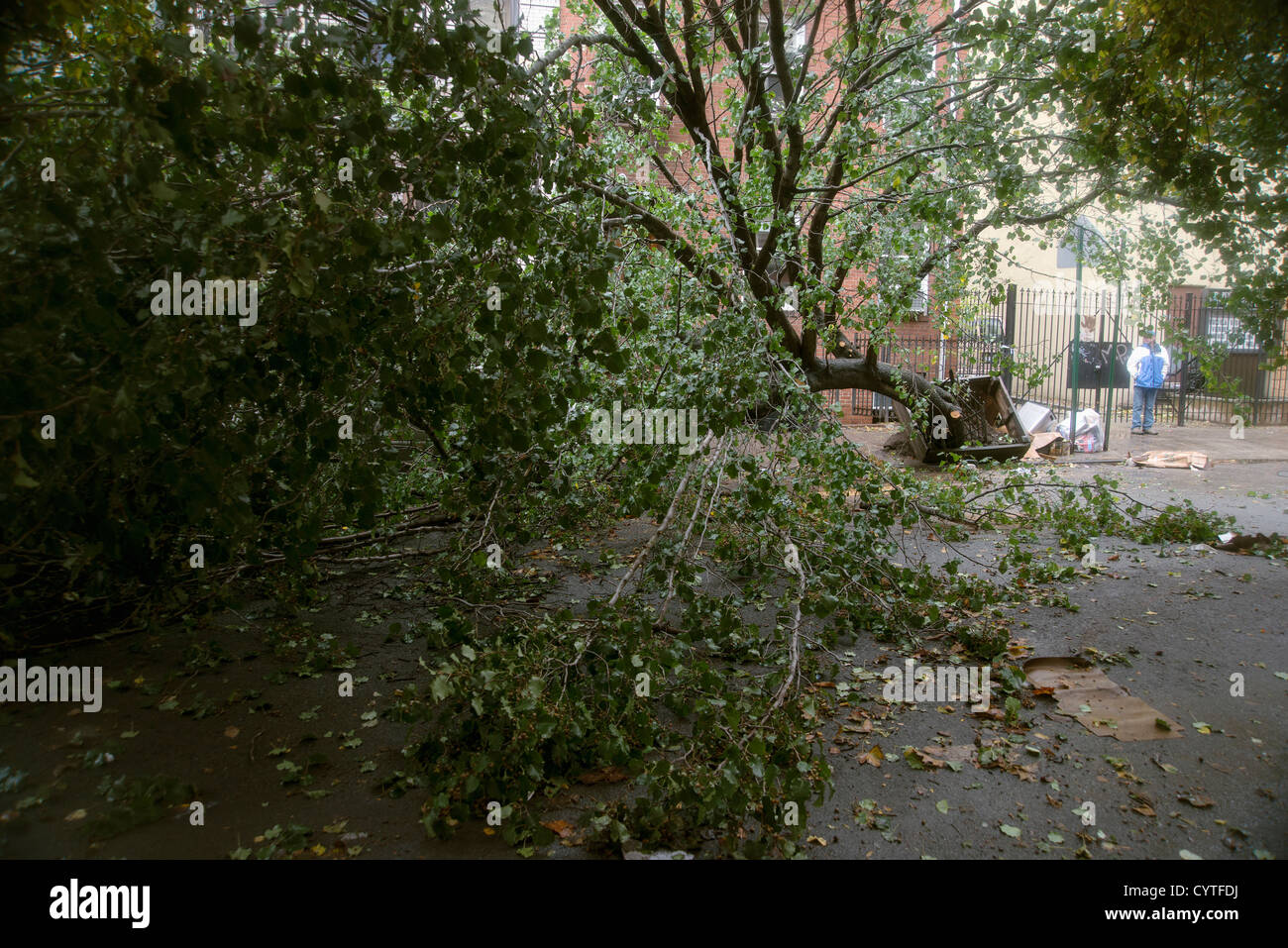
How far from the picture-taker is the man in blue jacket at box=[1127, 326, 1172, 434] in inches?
528

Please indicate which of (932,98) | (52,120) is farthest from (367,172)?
(932,98)

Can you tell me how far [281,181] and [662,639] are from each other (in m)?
A: 2.72

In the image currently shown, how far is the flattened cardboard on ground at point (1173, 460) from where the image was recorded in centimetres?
1184

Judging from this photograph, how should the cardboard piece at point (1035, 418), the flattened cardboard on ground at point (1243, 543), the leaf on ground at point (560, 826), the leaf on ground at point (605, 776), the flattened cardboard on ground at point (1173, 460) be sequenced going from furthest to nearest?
→ 1. the cardboard piece at point (1035, 418)
2. the flattened cardboard on ground at point (1173, 460)
3. the flattened cardboard on ground at point (1243, 543)
4. the leaf on ground at point (605, 776)
5. the leaf on ground at point (560, 826)

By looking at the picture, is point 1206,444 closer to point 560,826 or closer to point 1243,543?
point 1243,543

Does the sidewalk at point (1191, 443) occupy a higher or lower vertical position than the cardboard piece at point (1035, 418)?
lower

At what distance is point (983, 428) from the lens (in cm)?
1220

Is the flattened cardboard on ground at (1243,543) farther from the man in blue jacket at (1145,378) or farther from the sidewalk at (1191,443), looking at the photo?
the man in blue jacket at (1145,378)

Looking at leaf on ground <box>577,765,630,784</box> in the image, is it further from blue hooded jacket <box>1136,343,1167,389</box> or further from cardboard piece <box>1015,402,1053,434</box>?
blue hooded jacket <box>1136,343,1167,389</box>

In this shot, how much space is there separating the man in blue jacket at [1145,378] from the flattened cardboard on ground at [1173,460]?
5.21 ft

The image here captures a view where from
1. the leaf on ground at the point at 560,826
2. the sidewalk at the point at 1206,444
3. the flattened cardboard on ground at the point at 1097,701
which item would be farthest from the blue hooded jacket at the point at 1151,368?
the leaf on ground at the point at 560,826

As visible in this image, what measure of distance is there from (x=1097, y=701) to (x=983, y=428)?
8.36 metres

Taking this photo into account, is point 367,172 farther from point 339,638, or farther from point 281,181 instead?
point 339,638

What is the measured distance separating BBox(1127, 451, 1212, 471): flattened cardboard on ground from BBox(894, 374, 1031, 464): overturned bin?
1.59m
